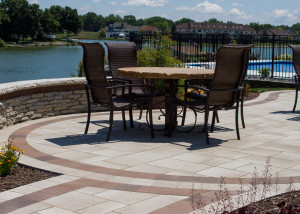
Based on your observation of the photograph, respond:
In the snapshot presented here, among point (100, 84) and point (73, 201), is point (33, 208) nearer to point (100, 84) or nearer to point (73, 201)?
point (73, 201)

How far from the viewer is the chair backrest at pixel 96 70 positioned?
6.27 metres

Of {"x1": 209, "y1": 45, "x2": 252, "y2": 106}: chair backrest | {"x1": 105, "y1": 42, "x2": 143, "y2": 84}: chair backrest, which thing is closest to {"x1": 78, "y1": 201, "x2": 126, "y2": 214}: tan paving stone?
{"x1": 209, "y1": 45, "x2": 252, "y2": 106}: chair backrest

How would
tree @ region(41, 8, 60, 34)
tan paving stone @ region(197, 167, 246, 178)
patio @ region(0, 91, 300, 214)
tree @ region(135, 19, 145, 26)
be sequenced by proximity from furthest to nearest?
tree @ region(135, 19, 145, 26) < tree @ region(41, 8, 60, 34) < tan paving stone @ region(197, 167, 246, 178) < patio @ region(0, 91, 300, 214)

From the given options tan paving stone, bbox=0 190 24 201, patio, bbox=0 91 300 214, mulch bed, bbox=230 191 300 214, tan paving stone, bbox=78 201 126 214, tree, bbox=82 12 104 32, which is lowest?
patio, bbox=0 91 300 214

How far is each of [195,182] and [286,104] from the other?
20.6ft

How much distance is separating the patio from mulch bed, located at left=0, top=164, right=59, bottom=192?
4.8 inches

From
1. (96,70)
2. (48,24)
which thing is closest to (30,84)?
(96,70)

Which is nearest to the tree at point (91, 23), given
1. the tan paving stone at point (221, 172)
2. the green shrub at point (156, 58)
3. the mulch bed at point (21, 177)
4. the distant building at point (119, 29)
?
the distant building at point (119, 29)

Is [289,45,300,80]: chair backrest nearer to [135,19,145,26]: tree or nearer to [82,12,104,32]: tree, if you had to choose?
[135,19,145,26]: tree

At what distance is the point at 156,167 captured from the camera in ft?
16.4

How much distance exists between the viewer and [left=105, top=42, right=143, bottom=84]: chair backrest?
24.7 ft

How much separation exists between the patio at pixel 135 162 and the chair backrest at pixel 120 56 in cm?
93

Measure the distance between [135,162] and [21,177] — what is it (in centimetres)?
126

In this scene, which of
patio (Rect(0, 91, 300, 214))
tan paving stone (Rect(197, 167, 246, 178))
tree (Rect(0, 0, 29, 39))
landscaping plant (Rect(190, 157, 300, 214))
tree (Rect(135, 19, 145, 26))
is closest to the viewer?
landscaping plant (Rect(190, 157, 300, 214))
